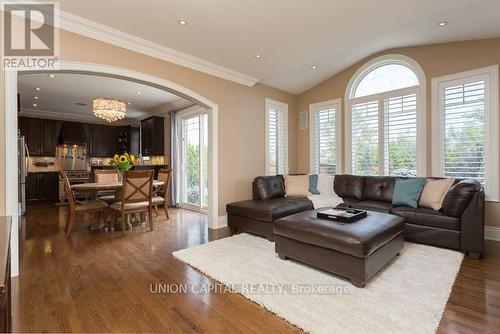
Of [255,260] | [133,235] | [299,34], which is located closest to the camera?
[255,260]

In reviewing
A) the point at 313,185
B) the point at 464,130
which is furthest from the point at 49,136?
the point at 464,130

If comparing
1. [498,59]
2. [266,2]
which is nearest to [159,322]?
[266,2]

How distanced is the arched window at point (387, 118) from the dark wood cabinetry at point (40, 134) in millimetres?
8589

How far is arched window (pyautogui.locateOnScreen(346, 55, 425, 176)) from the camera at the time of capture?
4363 millimetres

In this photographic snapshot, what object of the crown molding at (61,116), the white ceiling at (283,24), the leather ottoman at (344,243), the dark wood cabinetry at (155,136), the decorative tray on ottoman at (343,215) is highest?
the white ceiling at (283,24)

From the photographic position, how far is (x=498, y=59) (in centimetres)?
361

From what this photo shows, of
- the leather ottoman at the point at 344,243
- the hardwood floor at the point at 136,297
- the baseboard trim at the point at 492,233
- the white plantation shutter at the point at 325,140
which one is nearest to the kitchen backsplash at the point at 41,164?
the hardwood floor at the point at 136,297

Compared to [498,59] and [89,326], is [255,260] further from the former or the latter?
[498,59]

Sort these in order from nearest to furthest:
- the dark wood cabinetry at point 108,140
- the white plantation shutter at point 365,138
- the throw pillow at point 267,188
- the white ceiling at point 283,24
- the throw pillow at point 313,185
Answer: the white ceiling at point 283,24 < the throw pillow at point 267,188 < the white plantation shutter at point 365,138 < the throw pillow at point 313,185 < the dark wood cabinetry at point 108,140

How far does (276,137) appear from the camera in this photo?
5762 mm

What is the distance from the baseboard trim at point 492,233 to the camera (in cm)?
362

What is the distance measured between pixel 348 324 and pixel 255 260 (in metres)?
1.31

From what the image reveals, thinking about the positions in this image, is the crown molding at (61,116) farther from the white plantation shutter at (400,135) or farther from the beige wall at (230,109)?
the white plantation shutter at (400,135)

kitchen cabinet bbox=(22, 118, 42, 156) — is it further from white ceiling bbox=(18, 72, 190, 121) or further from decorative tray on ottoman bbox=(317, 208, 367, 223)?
decorative tray on ottoman bbox=(317, 208, 367, 223)
